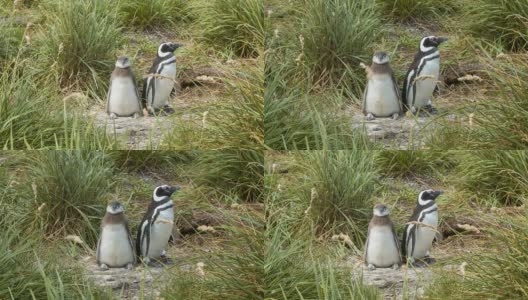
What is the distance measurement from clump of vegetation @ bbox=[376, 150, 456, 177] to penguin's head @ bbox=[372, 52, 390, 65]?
373mm

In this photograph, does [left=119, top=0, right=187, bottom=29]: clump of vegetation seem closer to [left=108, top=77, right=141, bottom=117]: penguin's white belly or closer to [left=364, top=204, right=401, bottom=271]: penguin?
[left=108, top=77, right=141, bottom=117]: penguin's white belly

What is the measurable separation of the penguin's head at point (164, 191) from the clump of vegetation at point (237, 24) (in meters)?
0.64

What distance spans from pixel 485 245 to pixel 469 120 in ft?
1.68

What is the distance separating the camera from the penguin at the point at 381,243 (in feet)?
18.4

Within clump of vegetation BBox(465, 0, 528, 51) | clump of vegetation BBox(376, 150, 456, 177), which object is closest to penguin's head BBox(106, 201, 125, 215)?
clump of vegetation BBox(376, 150, 456, 177)

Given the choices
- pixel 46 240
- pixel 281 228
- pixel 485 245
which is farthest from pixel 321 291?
pixel 46 240

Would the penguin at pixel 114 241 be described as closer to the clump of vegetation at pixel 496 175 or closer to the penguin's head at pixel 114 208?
the penguin's head at pixel 114 208

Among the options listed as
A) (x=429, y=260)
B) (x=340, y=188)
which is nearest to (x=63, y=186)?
(x=340, y=188)

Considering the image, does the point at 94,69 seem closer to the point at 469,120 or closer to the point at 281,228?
the point at 281,228

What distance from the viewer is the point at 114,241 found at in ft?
18.6

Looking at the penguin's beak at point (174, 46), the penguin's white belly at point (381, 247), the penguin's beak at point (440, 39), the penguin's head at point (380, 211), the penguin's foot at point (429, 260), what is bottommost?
the penguin's foot at point (429, 260)

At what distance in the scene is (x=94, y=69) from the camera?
19.2 feet

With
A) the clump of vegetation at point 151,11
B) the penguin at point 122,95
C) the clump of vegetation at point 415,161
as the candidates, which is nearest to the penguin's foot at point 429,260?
the clump of vegetation at point 415,161

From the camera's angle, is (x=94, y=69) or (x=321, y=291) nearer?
(x=321, y=291)
